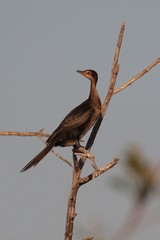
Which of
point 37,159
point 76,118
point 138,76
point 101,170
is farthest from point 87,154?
point 76,118

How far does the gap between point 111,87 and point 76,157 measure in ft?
4.58

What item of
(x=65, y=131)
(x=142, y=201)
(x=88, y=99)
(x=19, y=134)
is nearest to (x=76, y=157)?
(x=19, y=134)

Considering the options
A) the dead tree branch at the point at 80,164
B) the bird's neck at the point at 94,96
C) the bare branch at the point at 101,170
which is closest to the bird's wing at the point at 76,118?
the bird's neck at the point at 94,96

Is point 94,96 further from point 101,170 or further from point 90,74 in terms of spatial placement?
point 101,170

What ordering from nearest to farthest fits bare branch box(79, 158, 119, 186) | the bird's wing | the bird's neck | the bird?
bare branch box(79, 158, 119, 186) → the bird → the bird's wing → the bird's neck

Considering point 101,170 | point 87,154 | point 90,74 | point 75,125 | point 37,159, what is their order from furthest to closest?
point 90,74, point 75,125, point 37,159, point 87,154, point 101,170

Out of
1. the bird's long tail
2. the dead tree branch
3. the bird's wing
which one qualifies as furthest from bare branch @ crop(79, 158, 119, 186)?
the bird's wing

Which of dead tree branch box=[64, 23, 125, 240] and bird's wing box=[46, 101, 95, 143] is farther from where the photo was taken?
bird's wing box=[46, 101, 95, 143]

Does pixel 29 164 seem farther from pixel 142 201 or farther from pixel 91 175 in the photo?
pixel 142 201

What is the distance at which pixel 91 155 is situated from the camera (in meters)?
7.05

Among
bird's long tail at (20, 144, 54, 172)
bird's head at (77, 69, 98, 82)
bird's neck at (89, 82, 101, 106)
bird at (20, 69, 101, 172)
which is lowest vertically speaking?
bird's long tail at (20, 144, 54, 172)

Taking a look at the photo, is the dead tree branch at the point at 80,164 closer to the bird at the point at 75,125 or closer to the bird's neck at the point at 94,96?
the bird at the point at 75,125

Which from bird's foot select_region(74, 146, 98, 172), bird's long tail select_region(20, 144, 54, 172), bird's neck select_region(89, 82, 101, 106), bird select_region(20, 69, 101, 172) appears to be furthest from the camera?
bird's neck select_region(89, 82, 101, 106)

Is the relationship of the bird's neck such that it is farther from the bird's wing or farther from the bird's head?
the bird's wing
